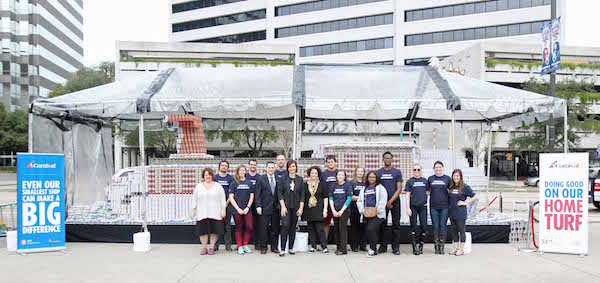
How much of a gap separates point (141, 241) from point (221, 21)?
183 feet

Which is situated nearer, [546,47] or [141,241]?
[141,241]

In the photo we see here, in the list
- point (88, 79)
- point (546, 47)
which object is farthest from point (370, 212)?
point (88, 79)

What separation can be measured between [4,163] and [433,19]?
49185mm

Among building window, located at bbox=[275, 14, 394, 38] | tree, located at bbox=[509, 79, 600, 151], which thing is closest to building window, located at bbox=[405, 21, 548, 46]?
building window, located at bbox=[275, 14, 394, 38]

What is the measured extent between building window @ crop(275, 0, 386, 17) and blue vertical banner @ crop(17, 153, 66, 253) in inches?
1988

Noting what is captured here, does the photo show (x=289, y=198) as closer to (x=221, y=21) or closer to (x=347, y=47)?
(x=347, y=47)

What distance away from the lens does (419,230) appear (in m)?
9.65

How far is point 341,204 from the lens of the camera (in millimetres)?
8812

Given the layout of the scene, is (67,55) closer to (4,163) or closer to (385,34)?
(4,163)

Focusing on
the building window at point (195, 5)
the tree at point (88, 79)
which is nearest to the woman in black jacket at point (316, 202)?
the tree at point (88, 79)

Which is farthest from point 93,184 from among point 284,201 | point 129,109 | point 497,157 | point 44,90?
→ point 44,90

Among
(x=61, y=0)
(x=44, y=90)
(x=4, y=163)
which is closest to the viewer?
(x=4, y=163)

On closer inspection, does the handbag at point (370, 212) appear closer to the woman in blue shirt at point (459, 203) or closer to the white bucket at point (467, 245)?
the woman in blue shirt at point (459, 203)

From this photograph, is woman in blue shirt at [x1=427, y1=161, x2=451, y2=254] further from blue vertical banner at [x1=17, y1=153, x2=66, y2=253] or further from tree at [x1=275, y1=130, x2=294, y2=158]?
tree at [x1=275, y1=130, x2=294, y2=158]
